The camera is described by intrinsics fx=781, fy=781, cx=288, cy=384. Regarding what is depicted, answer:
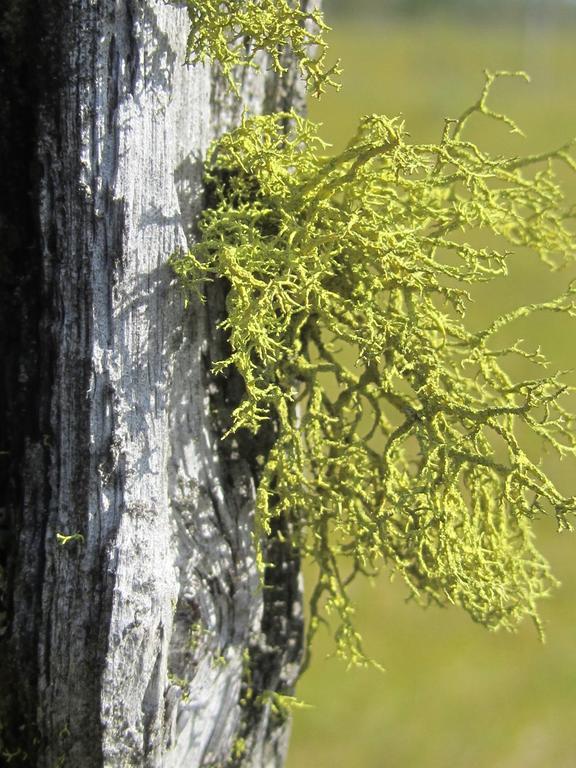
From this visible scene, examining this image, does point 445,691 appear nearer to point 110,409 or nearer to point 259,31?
point 110,409

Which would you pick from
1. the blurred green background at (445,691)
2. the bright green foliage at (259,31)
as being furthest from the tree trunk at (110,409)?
the blurred green background at (445,691)

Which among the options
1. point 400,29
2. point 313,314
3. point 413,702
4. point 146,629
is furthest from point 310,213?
point 400,29

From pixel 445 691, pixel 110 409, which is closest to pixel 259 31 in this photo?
pixel 110 409

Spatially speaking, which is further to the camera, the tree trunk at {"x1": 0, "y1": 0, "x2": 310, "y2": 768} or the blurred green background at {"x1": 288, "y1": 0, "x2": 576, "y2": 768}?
the blurred green background at {"x1": 288, "y1": 0, "x2": 576, "y2": 768}

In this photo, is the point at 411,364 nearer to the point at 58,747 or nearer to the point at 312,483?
the point at 312,483

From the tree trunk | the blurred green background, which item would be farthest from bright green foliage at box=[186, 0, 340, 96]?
the blurred green background

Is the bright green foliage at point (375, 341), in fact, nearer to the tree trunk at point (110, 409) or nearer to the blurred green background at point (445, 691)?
the tree trunk at point (110, 409)

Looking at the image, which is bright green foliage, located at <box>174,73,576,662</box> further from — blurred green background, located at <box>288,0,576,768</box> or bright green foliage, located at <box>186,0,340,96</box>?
blurred green background, located at <box>288,0,576,768</box>
